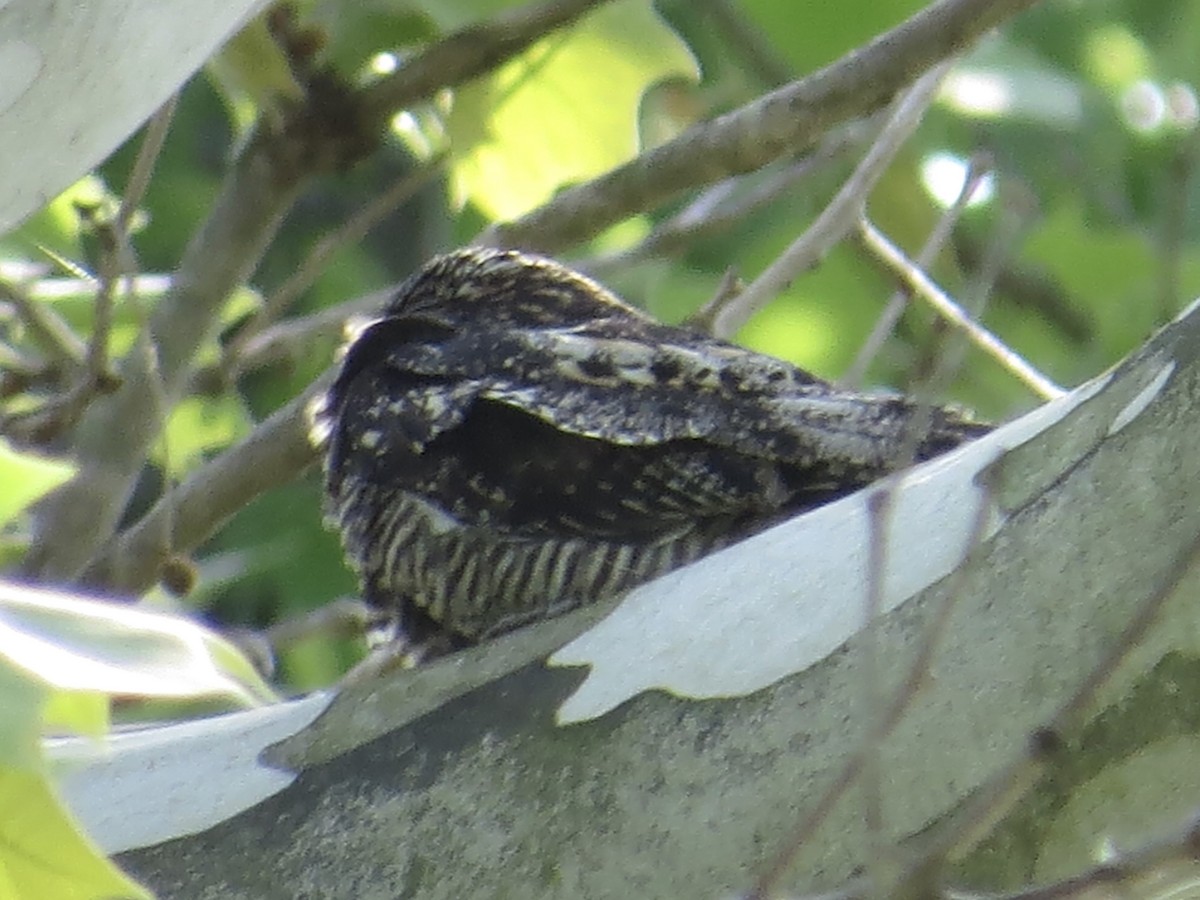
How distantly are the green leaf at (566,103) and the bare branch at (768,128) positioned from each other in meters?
0.10

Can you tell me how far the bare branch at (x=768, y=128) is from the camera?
6.43 feet

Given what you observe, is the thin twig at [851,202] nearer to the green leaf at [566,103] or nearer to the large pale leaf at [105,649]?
the green leaf at [566,103]

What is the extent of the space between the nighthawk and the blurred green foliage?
0.33 metres

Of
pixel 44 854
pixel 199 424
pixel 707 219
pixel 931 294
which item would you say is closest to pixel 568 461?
pixel 931 294

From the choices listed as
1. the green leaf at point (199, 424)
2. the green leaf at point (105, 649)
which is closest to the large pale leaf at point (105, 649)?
the green leaf at point (105, 649)

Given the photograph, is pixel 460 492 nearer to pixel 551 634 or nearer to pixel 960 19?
pixel 551 634

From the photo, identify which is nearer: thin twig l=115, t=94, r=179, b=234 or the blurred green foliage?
thin twig l=115, t=94, r=179, b=234

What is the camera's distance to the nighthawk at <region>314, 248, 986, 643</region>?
185 centimetres

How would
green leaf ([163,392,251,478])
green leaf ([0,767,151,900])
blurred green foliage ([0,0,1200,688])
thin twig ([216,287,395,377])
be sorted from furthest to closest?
1. green leaf ([163,392,251,478])
2. thin twig ([216,287,395,377])
3. blurred green foliage ([0,0,1200,688])
4. green leaf ([0,767,151,900])

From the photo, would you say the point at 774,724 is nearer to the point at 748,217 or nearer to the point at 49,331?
the point at 49,331

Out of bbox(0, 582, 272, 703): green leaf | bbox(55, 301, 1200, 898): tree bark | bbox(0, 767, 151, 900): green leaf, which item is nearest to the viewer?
bbox(0, 582, 272, 703): green leaf

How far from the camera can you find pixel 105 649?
95 cm

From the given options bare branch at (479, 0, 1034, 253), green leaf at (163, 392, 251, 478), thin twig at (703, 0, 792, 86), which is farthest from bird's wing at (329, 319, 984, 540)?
thin twig at (703, 0, 792, 86)

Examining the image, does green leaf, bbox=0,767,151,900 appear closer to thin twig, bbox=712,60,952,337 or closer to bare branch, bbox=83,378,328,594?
bare branch, bbox=83,378,328,594
